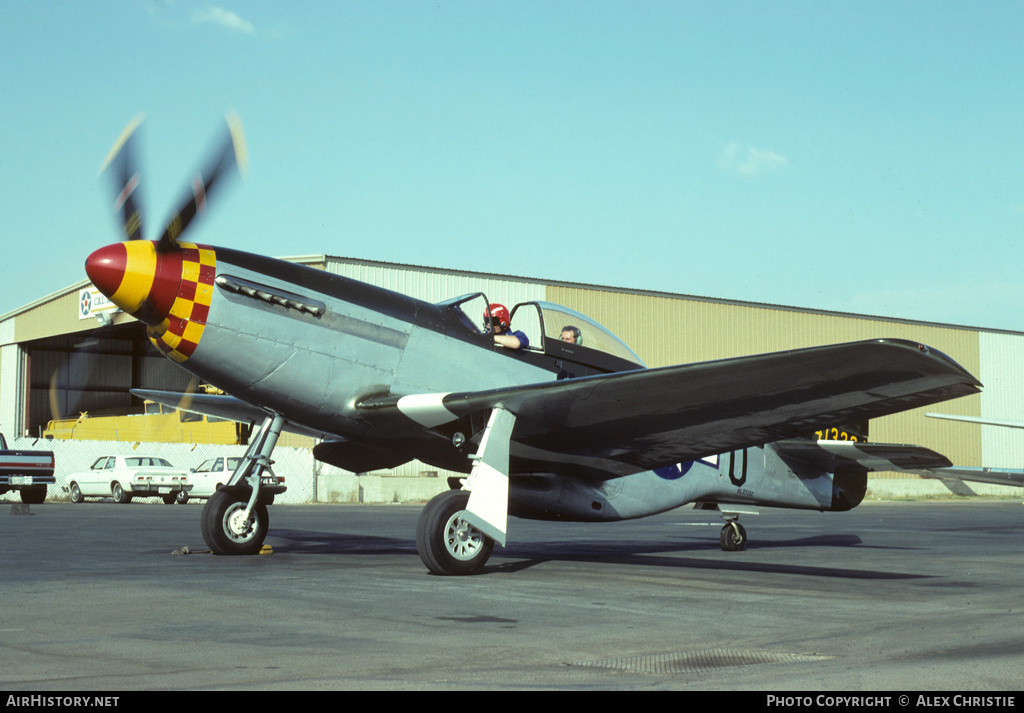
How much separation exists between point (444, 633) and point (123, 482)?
2840cm

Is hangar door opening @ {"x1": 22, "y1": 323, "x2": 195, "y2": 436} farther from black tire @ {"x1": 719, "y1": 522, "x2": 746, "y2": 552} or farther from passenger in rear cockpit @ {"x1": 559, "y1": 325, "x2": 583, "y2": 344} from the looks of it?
passenger in rear cockpit @ {"x1": 559, "y1": 325, "x2": 583, "y2": 344}

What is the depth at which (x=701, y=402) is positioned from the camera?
820cm

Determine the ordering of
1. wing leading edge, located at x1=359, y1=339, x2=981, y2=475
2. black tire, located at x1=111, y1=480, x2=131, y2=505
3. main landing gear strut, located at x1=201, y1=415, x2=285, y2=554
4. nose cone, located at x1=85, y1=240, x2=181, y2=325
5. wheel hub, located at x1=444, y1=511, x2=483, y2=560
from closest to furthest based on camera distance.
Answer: wing leading edge, located at x1=359, y1=339, x2=981, y2=475 < nose cone, located at x1=85, y1=240, x2=181, y2=325 < wheel hub, located at x1=444, y1=511, x2=483, y2=560 < main landing gear strut, located at x1=201, y1=415, x2=285, y2=554 < black tire, located at x1=111, y1=480, x2=131, y2=505

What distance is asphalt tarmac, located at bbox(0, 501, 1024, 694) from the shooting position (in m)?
4.06

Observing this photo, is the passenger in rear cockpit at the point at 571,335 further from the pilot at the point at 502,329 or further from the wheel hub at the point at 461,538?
the wheel hub at the point at 461,538

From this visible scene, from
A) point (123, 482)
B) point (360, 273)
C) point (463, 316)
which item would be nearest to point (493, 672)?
point (463, 316)

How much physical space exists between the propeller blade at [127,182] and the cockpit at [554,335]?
9.59 feet

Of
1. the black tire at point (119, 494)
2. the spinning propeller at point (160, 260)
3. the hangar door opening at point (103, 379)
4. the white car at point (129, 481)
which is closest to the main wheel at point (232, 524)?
the spinning propeller at point (160, 260)

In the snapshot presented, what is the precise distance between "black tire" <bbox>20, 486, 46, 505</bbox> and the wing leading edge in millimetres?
24258

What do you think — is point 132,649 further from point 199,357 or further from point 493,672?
point 199,357

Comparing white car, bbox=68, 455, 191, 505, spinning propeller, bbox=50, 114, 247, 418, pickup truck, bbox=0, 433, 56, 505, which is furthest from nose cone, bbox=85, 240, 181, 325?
white car, bbox=68, 455, 191, 505

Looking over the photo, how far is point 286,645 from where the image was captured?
477 centimetres

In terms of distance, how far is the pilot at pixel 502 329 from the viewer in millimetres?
9492

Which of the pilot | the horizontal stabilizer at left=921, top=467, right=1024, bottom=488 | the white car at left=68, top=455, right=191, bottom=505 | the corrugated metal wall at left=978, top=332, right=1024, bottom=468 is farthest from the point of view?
the corrugated metal wall at left=978, top=332, right=1024, bottom=468
